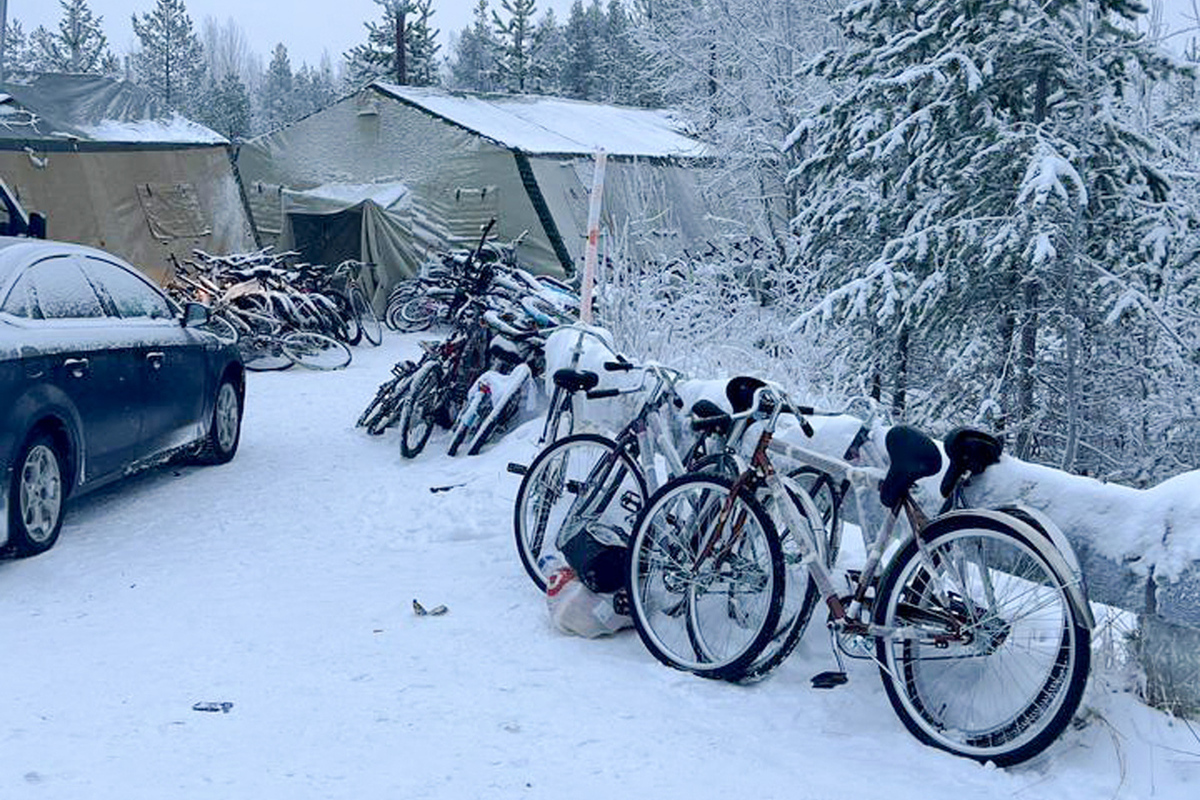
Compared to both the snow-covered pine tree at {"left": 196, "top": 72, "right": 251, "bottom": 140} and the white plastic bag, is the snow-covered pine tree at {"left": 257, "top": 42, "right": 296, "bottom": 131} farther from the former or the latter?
the white plastic bag

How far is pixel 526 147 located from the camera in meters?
18.8

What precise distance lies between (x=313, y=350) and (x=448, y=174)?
230 inches

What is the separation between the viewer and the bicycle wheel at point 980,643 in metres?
3.29

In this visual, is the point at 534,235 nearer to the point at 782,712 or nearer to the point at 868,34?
the point at 868,34

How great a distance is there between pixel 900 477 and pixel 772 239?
13.3 m

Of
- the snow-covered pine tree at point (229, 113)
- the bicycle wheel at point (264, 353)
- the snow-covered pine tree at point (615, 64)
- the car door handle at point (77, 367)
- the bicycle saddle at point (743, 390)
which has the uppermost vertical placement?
the snow-covered pine tree at point (615, 64)

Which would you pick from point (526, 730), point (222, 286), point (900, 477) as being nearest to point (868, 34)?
point (900, 477)

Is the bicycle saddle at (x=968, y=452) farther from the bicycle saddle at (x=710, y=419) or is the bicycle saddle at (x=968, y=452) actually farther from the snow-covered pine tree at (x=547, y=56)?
the snow-covered pine tree at (x=547, y=56)

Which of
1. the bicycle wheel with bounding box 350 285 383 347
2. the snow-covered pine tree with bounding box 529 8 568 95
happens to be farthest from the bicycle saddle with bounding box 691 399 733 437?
the snow-covered pine tree with bounding box 529 8 568 95

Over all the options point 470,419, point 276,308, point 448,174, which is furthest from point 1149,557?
point 448,174

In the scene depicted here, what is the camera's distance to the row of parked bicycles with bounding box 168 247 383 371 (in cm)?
1402

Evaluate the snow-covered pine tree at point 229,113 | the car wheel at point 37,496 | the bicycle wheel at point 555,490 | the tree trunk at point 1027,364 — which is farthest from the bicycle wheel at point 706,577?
the snow-covered pine tree at point 229,113

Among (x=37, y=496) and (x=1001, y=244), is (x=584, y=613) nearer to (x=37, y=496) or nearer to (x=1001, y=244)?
(x=37, y=496)

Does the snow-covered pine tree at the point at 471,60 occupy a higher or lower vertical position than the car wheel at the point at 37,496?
higher
